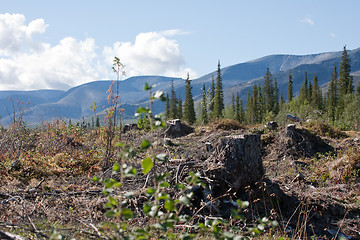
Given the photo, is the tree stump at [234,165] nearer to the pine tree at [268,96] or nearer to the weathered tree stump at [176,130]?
the weathered tree stump at [176,130]

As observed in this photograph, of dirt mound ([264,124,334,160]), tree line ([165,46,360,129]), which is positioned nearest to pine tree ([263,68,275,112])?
tree line ([165,46,360,129])

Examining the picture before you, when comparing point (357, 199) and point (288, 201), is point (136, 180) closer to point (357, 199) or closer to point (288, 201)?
point (288, 201)

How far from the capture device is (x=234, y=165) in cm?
549

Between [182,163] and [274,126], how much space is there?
7663 millimetres

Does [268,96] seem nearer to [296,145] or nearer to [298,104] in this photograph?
[298,104]

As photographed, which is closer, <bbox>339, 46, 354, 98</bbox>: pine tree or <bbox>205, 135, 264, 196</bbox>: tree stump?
<bbox>205, 135, 264, 196</bbox>: tree stump

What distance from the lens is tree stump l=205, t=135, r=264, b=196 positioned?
5438mm

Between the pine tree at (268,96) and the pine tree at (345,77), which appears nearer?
the pine tree at (345,77)

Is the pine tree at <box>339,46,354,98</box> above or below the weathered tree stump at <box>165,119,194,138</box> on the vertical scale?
above

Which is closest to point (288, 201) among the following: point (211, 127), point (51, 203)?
point (51, 203)

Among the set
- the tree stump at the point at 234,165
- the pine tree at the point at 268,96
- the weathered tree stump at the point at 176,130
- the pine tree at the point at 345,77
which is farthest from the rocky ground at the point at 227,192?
the pine tree at the point at 268,96

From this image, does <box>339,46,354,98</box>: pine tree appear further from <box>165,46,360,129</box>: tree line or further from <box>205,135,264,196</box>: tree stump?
<box>205,135,264,196</box>: tree stump

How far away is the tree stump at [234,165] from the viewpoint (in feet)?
17.8

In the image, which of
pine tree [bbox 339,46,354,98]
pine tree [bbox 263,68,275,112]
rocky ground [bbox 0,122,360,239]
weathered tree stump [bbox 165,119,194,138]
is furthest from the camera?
pine tree [bbox 263,68,275,112]
